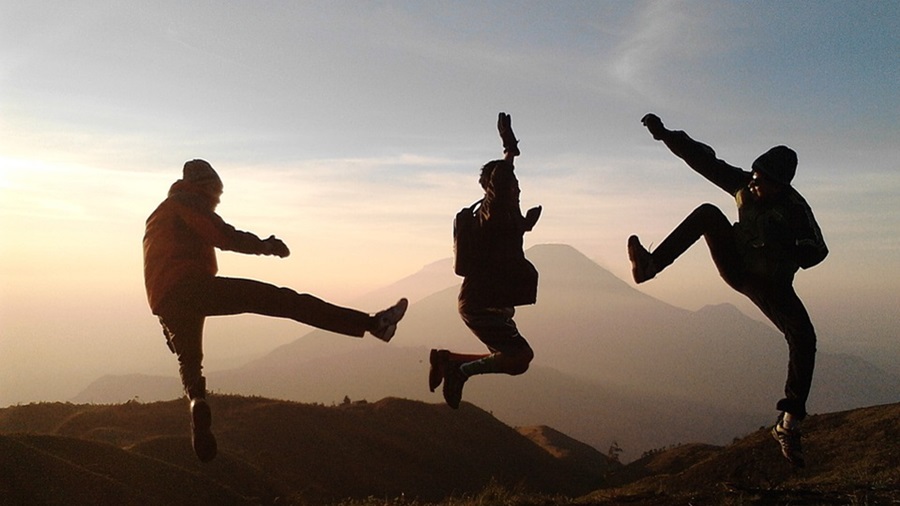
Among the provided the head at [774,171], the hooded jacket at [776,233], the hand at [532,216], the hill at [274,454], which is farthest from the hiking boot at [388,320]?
the hill at [274,454]

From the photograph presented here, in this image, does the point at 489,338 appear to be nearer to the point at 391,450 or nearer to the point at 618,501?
the point at 618,501

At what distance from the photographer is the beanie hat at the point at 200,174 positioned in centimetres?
577

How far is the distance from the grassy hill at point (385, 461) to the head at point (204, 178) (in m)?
4.83

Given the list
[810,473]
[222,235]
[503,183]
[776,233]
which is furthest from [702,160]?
[810,473]

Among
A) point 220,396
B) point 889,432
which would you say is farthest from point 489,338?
point 220,396

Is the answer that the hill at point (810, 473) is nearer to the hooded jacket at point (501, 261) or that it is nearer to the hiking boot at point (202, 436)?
the hooded jacket at point (501, 261)

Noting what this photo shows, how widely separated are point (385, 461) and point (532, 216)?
2276 cm

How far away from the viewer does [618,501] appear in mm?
7258

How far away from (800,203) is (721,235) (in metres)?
0.68

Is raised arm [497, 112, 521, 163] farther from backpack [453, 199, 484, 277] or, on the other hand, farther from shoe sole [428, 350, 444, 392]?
shoe sole [428, 350, 444, 392]

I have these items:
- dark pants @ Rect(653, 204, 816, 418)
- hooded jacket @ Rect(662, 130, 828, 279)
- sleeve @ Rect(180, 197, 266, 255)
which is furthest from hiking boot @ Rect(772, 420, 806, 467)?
sleeve @ Rect(180, 197, 266, 255)

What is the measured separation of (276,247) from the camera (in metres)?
5.52

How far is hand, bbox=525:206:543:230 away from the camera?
19.1ft

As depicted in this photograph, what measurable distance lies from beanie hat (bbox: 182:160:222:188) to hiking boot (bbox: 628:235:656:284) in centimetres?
→ 393
